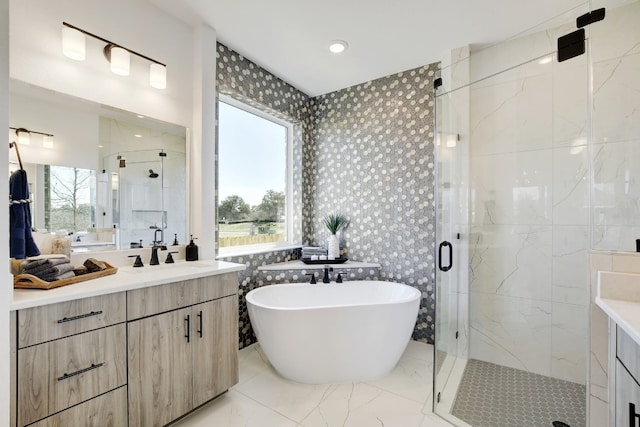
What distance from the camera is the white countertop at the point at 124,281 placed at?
1185 mm

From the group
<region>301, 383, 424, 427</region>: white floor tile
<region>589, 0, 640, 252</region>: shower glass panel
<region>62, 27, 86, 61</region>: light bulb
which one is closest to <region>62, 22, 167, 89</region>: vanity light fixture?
<region>62, 27, 86, 61</region>: light bulb

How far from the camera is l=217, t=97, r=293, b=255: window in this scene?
2.77 m

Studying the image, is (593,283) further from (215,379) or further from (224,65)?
(224,65)

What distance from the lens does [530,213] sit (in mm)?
2229

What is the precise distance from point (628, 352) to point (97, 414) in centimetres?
217

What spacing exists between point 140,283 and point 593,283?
2205 millimetres

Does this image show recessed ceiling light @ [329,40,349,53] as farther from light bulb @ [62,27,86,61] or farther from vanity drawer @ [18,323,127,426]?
vanity drawer @ [18,323,127,426]

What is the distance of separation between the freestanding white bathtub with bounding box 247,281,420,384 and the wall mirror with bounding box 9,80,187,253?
37.9 inches

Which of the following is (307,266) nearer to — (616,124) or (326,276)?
(326,276)

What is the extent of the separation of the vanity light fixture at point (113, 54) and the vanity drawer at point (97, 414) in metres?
1.80

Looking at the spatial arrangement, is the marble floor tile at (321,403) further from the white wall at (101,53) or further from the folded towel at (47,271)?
the white wall at (101,53)

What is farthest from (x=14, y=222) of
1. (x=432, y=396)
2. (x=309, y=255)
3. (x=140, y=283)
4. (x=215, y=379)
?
(x=432, y=396)

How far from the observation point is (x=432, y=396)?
1964mm

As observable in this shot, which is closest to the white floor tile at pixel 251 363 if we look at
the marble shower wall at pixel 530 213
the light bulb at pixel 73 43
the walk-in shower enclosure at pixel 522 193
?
the walk-in shower enclosure at pixel 522 193
